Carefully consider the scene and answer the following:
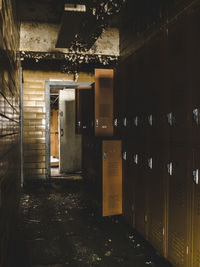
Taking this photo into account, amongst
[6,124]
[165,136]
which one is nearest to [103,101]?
[165,136]

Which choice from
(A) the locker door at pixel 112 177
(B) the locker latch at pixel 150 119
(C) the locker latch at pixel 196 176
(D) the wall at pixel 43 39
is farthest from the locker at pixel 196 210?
(D) the wall at pixel 43 39

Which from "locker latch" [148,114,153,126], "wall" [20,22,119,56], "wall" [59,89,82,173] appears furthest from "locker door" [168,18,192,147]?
"wall" [59,89,82,173]

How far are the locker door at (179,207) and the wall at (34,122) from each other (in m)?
4.14

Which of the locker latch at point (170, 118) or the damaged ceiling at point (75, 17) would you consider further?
the damaged ceiling at point (75, 17)

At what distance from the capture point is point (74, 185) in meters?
5.17

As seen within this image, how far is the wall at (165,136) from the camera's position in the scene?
170 centimetres

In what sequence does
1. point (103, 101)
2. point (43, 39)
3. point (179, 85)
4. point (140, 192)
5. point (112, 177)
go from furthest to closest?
point (43, 39) → point (103, 101) → point (112, 177) → point (140, 192) → point (179, 85)

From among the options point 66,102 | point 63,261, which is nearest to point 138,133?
point 63,261

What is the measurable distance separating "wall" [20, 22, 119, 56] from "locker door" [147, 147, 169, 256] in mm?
2796

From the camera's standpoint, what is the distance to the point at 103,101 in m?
3.53

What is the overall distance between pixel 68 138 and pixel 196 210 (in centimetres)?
508

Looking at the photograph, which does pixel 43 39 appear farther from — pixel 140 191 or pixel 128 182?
pixel 140 191

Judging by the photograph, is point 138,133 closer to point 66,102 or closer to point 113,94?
point 113,94

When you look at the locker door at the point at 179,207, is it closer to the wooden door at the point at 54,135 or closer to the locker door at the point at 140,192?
the locker door at the point at 140,192
